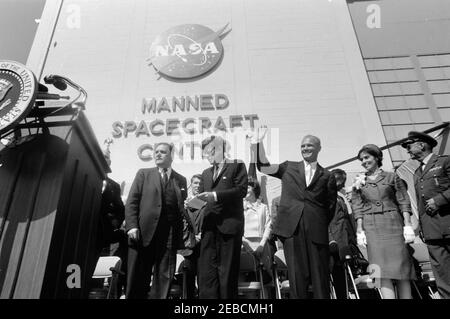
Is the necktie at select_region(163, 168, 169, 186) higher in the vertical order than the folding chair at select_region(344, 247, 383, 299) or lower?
higher

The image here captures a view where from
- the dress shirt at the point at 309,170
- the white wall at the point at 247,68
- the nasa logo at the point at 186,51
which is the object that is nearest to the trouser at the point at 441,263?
the dress shirt at the point at 309,170

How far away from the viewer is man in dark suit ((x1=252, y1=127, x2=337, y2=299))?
2.47m

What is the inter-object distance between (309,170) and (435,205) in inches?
39.5

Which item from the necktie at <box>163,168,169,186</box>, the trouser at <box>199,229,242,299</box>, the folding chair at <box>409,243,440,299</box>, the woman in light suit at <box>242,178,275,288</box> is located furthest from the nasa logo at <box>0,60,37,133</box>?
the folding chair at <box>409,243,440,299</box>

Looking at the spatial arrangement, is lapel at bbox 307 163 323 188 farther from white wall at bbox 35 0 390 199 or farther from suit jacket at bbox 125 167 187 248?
white wall at bbox 35 0 390 199

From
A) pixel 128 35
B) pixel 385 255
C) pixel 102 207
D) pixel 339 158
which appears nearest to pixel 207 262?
pixel 102 207

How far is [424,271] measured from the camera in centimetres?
379

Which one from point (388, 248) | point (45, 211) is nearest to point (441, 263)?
point (388, 248)

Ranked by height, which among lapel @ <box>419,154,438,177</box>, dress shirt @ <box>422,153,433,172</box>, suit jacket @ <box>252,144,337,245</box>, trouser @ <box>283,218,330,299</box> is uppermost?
dress shirt @ <box>422,153,433,172</box>

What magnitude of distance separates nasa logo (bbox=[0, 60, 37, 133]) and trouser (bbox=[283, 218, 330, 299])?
1834 millimetres

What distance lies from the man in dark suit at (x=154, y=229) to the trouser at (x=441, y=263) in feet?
6.36

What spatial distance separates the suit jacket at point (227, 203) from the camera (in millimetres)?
2715

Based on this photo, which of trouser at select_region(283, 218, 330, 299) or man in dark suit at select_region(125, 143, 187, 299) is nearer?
trouser at select_region(283, 218, 330, 299)
